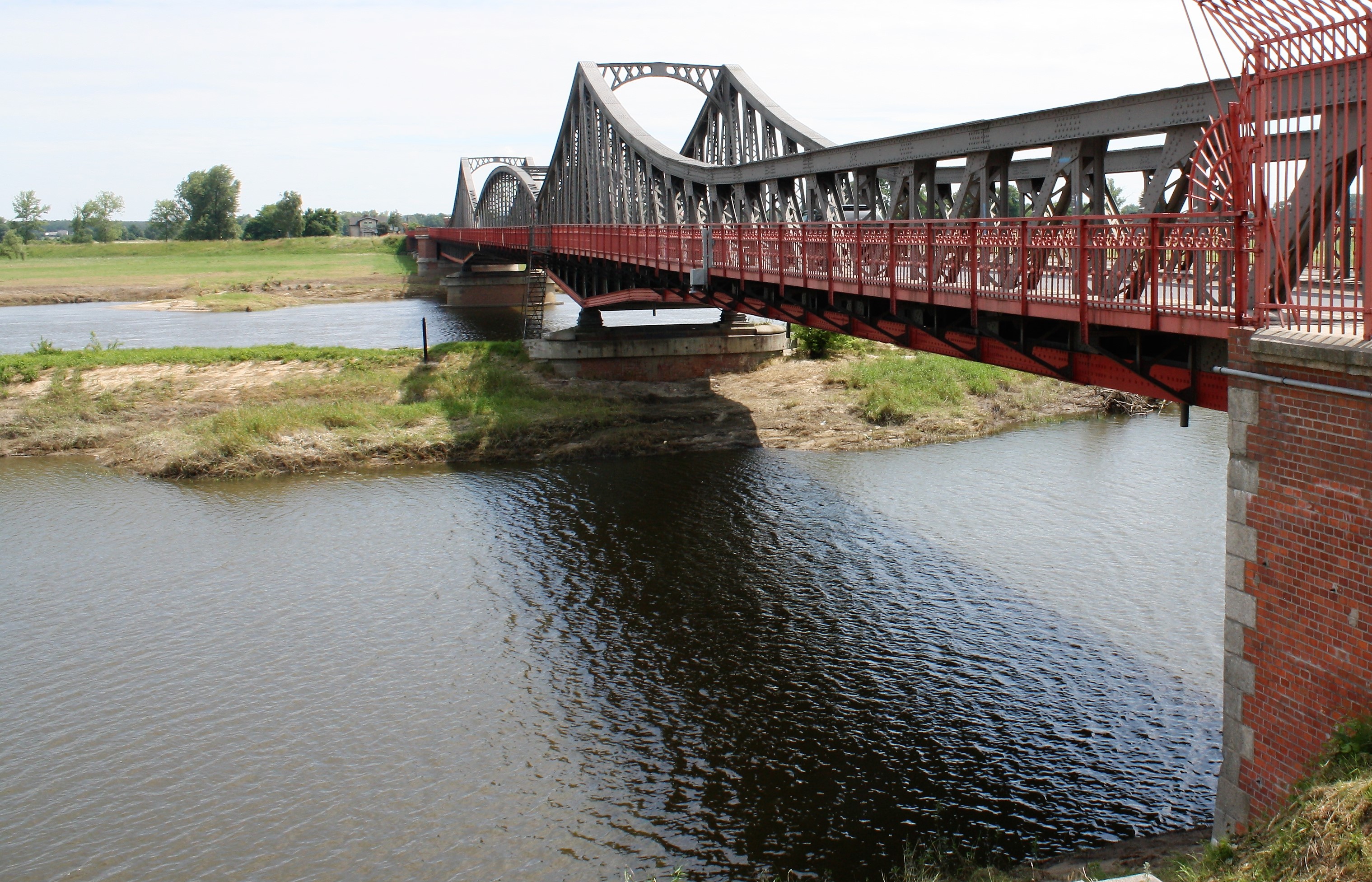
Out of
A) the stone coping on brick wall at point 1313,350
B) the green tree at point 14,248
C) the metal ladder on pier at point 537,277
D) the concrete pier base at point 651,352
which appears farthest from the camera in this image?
the green tree at point 14,248

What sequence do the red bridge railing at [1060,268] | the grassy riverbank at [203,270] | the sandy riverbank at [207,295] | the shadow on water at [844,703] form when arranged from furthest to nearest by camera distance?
the grassy riverbank at [203,270] < the sandy riverbank at [207,295] < the shadow on water at [844,703] < the red bridge railing at [1060,268]

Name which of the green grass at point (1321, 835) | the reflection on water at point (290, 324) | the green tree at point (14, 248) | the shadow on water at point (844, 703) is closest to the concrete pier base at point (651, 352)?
the shadow on water at point (844, 703)

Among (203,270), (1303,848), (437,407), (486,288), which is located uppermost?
(203,270)

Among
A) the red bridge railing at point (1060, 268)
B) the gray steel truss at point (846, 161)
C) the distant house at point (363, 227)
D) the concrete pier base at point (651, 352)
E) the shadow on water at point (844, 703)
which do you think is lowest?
the shadow on water at point (844, 703)

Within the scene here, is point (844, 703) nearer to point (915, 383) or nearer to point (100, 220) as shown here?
point (915, 383)

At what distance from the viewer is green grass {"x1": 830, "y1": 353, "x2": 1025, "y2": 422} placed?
30.0m

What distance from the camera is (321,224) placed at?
144 m

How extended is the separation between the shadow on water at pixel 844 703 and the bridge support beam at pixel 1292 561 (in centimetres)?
243

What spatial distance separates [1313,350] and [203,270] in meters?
105

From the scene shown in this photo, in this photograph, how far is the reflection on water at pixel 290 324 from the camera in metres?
50.9

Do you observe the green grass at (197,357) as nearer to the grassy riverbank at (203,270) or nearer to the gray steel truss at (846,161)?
the gray steel truss at (846,161)

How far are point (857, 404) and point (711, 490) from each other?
8128 mm

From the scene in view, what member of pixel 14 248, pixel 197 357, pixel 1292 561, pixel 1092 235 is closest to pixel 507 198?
pixel 14 248

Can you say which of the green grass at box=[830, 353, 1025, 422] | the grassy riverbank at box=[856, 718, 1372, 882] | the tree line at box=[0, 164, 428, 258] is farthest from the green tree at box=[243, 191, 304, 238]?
the grassy riverbank at box=[856, 718, 1372, 882]
